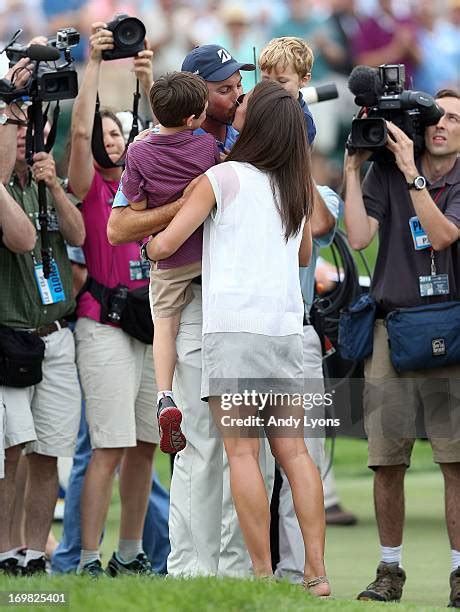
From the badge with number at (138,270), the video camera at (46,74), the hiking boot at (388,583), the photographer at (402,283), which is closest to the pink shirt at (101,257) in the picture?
the badge with number at (138,270)

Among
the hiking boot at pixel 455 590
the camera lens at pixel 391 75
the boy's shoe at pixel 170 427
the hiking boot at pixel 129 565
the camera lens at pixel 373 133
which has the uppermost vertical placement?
the camera lens at pixel 391 75

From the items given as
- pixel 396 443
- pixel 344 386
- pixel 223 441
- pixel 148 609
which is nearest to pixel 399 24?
pixel 344 386

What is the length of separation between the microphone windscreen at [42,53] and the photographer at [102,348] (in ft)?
0.84

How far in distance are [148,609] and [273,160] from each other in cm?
191

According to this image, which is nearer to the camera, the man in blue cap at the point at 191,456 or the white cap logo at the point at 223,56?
the man in blue cap at the point at 191,456

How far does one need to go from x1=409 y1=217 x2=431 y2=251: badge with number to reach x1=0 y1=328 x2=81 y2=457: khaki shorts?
1.83 meters

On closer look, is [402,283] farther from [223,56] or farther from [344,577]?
[344,577]

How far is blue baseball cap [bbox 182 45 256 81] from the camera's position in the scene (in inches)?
232

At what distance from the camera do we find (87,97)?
23.0ft

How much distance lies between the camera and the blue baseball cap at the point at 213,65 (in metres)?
5.90

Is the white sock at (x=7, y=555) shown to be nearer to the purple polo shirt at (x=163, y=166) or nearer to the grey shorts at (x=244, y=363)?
the grey shorts at (x=244, y=363)

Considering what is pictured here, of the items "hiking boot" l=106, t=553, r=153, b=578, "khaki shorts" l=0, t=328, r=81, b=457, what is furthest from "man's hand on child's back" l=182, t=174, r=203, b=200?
"hiking boot" l=106, t=553, r=153, b=578

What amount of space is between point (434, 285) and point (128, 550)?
2.19m

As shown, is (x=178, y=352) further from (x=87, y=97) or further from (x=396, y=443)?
(x=87, y=97)
